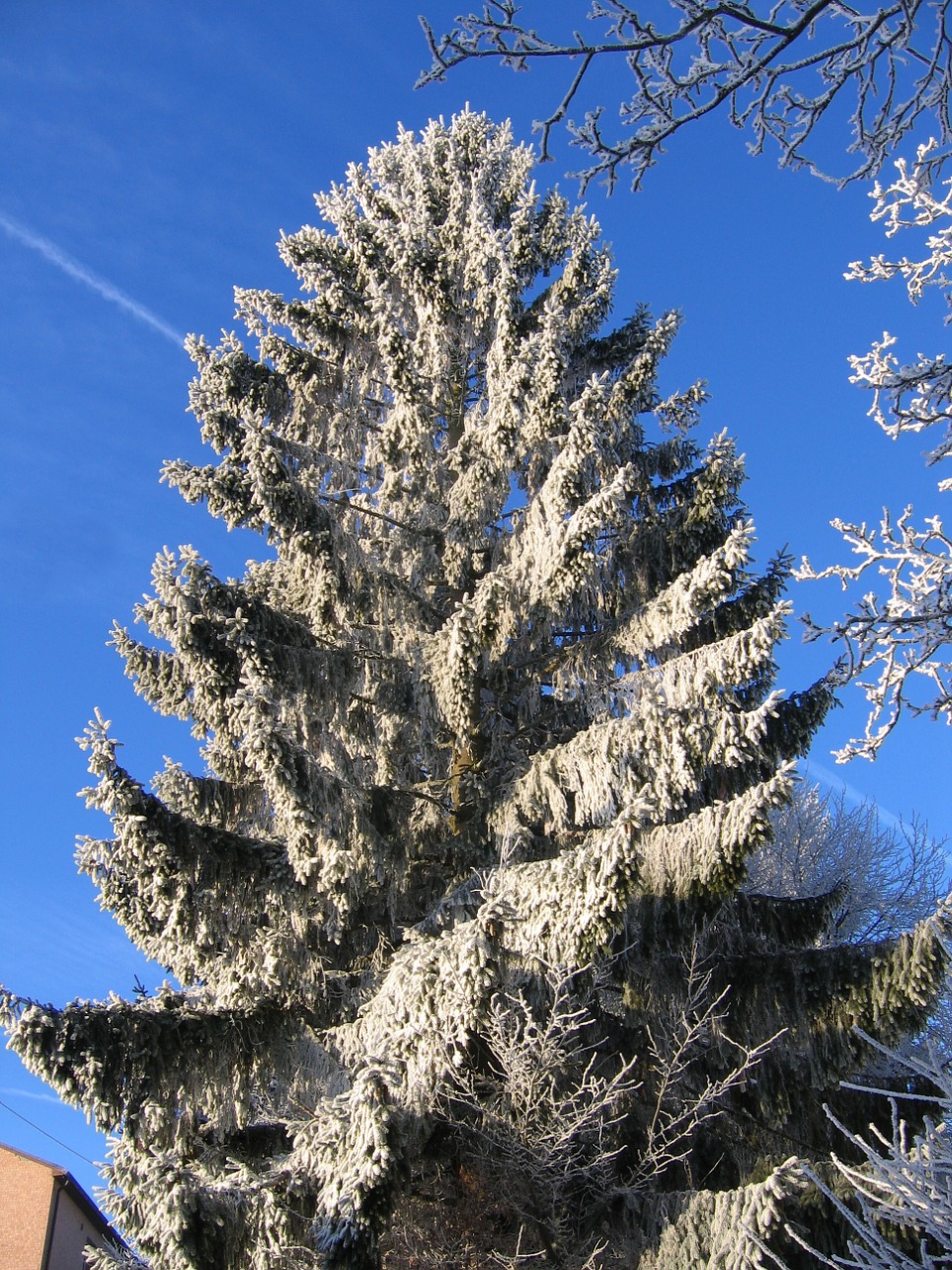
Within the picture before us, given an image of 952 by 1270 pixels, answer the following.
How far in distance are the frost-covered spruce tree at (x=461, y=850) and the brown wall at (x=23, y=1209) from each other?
1569 centimetres

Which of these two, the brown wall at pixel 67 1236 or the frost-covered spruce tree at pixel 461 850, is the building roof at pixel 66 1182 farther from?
the frost-covered spruce tree at pixel 461 850

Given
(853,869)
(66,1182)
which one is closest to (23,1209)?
(66,1182)

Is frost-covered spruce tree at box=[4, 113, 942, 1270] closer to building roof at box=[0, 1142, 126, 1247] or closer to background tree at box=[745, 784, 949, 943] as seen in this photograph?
background tree at box=[745, 784, 949, 943]

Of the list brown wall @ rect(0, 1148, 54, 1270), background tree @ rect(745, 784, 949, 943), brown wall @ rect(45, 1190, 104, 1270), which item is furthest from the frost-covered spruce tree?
brown wall @ rect(45, 1190, 104, 1270)

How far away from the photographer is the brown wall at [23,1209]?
19.5 m

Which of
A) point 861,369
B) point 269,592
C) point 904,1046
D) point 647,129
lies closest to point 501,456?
point 269,592

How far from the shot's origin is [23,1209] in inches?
799

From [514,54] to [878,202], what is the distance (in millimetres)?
2684

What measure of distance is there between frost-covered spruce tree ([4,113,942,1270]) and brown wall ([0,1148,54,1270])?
618 inches

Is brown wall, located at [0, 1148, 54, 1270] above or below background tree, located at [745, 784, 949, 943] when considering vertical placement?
below

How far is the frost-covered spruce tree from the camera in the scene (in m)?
6.16

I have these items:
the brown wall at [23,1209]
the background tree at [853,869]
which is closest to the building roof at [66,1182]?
the brown wall at [23,1209]

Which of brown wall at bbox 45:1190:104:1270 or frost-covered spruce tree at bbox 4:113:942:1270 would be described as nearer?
frost-covered spruce tree at bbox 4:113:942:1270

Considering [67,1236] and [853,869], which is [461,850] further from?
[67,1236]
